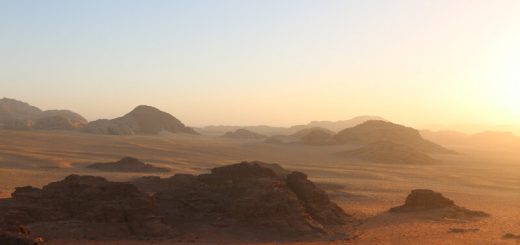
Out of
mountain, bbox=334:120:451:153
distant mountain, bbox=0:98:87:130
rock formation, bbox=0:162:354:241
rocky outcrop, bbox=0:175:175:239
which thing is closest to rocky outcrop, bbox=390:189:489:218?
rock formation, bbox=0:162:354:241

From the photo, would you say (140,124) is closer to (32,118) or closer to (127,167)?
(32,118)

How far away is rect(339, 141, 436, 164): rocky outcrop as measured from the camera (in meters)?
77.6

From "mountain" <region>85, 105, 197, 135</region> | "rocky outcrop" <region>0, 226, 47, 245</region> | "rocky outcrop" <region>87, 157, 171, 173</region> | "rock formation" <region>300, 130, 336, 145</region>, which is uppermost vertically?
"mountain" <region>85, 105, 197, 135</region>

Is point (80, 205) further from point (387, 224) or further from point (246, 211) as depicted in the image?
point (387, 224)

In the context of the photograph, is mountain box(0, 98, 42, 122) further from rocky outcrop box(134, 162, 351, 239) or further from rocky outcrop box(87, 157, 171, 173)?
rocky outcrop box(134, 162, 351, 239)

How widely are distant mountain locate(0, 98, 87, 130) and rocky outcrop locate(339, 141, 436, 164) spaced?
203 feet

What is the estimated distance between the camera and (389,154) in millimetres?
79375

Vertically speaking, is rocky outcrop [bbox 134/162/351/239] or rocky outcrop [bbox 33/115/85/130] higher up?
rocky outcrop [bbox 33/115/85/130]

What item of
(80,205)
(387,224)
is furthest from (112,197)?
(387,224)

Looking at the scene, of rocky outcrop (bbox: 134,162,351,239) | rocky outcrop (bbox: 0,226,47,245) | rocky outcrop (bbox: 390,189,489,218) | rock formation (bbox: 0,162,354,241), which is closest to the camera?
rocky outcrop (bbox: 0,226,47,245)

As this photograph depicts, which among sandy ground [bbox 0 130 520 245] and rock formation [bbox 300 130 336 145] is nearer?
sandy ground [bbox 0 130 520 245]

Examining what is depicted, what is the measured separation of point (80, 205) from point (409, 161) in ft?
203

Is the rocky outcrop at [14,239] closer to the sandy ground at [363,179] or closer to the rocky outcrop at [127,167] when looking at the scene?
the sandy ground at [363,179]

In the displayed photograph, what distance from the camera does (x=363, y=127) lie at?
382 feet
